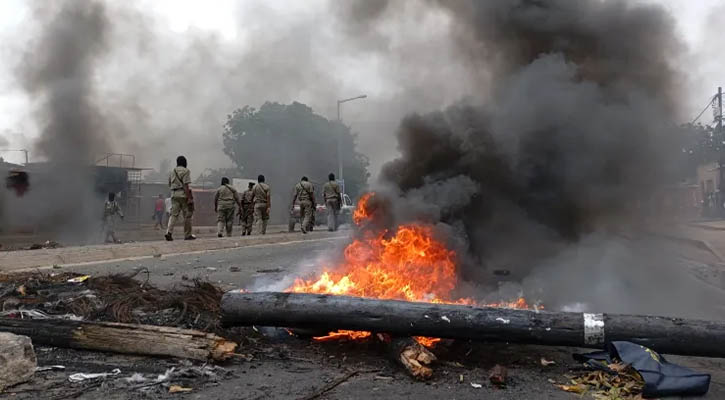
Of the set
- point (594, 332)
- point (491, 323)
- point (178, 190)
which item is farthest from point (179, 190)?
point (594, 332)

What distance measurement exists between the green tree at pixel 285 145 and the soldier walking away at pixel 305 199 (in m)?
28.4

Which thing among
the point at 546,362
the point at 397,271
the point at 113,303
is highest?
the point at 397,271

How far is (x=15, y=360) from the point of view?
3.37 m

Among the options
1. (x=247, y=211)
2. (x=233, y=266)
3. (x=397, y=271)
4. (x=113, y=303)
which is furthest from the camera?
Answer: (x=247, y=211)

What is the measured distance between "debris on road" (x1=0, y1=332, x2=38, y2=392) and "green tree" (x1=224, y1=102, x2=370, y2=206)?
41.0m

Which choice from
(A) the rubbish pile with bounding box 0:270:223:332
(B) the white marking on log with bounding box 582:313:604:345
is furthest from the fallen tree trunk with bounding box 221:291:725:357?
(A) the rubbish pile with bounding box 0:270:223:332

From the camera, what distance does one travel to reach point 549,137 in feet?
23.6

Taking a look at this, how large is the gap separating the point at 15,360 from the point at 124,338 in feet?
2.55

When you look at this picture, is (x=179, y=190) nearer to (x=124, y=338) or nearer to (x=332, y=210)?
(x=332, y=210)

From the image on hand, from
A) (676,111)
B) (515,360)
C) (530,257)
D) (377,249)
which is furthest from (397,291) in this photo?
(676,111)

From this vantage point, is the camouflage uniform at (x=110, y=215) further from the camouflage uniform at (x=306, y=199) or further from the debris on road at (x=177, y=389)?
the debris on road at (x=177, y=389)

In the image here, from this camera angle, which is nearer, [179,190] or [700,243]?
[179,190]

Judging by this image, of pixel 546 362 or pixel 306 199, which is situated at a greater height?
pixel 306 199

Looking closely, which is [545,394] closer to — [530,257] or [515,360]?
[515,360]
